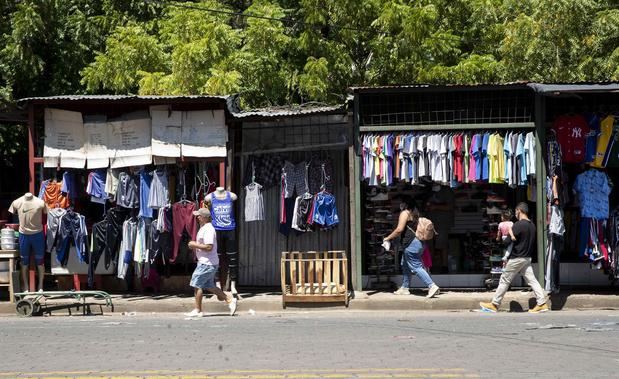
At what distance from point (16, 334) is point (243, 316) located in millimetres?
3590

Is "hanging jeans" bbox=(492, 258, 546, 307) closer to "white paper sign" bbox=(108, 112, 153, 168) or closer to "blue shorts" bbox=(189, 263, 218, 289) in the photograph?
"blue shorts" bbox=(189, 263, 218, 289)

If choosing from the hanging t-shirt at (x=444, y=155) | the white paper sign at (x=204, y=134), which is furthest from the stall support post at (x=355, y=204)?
the white paper sign at (x=204, y=134)

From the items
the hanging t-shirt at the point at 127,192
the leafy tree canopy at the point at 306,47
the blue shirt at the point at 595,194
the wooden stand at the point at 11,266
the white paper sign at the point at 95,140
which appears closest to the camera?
the blue shirt at the point at 595,194

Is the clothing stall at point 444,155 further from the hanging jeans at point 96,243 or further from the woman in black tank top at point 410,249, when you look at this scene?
the hanging jeans at point 96,243

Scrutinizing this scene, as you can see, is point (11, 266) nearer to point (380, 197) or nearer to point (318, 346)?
point (380, 197)

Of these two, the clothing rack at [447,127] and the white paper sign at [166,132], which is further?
the white paper sign at [166,132]

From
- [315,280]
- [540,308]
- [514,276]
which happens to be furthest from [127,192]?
[540,308]

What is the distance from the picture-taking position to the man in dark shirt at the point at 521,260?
1402cm

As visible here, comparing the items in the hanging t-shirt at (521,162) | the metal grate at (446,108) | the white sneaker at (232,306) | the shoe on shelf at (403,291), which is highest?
the metal grate at (446,108)

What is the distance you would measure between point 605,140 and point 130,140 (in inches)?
316

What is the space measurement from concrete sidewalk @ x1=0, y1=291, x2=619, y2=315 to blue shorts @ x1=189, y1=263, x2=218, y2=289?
95 cm

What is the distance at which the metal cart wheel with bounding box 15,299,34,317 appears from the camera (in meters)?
14.4

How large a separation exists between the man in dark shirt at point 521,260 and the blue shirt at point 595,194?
130cm

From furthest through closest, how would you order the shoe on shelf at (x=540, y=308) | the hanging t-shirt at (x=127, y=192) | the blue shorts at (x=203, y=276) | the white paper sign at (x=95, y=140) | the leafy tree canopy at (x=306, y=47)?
1. the leafy tree canopy at (x=306, y=47)
2. the white paper sign at (x=95, y=140)
3. the hanging t-shirt at (x=127, y=192)
4. the shoe on shelf at (x=540, y=308)
5. the blue shorts at (x=203, y=276)
